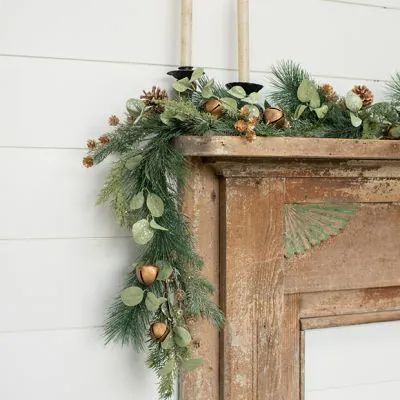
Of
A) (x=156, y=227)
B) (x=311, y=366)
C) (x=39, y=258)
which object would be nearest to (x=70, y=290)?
(x=39, y=258)

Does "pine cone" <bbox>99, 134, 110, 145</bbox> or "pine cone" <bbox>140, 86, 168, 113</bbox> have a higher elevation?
"pine cone" <bbox>140, 86, 168, 113</bbox>

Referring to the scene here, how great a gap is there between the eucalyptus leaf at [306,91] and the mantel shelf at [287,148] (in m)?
0.10

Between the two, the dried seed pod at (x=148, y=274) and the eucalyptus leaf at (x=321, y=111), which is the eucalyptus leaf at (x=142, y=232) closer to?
the dried seed pod at (x=148, y=274)

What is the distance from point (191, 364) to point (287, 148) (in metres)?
0.37

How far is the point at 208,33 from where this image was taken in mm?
940

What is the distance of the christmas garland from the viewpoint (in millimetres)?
795

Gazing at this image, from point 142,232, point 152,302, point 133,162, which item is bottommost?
point 152,302

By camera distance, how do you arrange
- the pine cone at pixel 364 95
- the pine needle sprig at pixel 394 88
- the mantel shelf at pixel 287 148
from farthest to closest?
the pine needle sprig at pixel 394 88 < the pine cone at pixel 364 95 < the mantel shelf at pixel 287 148

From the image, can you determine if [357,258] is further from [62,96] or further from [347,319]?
[62,96]

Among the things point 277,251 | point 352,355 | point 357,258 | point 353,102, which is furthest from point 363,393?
point 353,102

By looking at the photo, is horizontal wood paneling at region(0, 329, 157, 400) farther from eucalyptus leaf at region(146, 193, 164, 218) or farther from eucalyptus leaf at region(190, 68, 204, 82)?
eucalyptus leaf at region(190, 68, 204, 82)

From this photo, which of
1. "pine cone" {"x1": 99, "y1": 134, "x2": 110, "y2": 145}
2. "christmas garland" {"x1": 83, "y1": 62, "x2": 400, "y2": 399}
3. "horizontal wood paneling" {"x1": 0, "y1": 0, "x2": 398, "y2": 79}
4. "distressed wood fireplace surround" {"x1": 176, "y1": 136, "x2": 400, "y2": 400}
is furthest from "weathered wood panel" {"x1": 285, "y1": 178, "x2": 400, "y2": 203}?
"pine cone" {"x1": 99, "y1": 134, "x2": 110, "y2": 145}

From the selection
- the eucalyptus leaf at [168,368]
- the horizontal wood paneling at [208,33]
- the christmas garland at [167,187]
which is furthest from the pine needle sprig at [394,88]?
the eucalyptus leaf at [168,368]

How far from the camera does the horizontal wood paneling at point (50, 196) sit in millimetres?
853
